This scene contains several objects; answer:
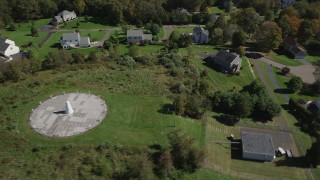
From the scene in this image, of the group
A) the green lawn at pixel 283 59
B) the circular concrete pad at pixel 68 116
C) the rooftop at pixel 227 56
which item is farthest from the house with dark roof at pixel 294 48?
the circular concrete pad at pixel 68 116

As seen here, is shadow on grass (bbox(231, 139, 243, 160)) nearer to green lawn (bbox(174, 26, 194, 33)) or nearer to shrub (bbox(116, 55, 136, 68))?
shrub (bbox(116, 55, 136, 68))

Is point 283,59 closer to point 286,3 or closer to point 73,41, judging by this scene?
point 286,3

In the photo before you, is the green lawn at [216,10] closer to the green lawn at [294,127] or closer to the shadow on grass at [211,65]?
the shadow on grass at [211,65]

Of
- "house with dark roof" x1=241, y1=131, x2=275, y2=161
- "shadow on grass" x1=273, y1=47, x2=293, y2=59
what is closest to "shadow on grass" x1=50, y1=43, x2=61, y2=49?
"house with dark roof" x1=241, y1=131, x2=275, y2=161

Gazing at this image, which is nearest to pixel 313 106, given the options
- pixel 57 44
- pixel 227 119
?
pixel 227 119

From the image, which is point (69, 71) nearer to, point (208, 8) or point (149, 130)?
point (149, 130)
